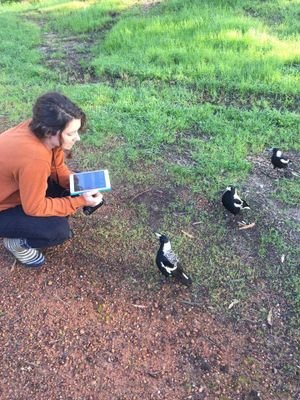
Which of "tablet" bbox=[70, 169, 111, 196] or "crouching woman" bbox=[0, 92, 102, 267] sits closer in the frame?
"crouching woman" bbox=[0, 92, 102, 267]

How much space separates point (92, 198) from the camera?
329 cm

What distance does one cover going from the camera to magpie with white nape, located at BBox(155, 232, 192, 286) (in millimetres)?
3279

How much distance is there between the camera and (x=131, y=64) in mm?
6641

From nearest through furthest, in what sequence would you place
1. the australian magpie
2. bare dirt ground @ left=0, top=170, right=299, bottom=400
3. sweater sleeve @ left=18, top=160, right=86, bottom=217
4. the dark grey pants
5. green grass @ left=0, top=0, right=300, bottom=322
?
bare dirt ground @ left=0, top=170, right=299, bottom=400 < sweater sleeve @ left=18, top=160, right=86, bottom=217 < the dark grey pants < green grass @ left=0, top=0, right=300, bottom=322 < the australian magpie

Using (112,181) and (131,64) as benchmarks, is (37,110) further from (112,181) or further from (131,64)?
(131,64)

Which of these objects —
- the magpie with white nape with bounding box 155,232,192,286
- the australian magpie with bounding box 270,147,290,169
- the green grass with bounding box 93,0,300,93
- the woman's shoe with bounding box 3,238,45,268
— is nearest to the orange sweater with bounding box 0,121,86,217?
the woman's shoe with bounding box 3,238,45,268

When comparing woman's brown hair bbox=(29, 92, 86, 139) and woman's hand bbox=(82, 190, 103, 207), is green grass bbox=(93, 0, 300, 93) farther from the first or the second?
woman's brown hair bbox=(29, 92, 86, 139)

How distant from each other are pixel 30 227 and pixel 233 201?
173cm

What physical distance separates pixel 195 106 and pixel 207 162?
119 centimetres

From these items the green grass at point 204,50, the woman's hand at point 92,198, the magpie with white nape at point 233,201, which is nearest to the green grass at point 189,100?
the green grass at point 204,50

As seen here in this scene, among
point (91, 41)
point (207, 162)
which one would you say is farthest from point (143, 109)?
point (91, 41)

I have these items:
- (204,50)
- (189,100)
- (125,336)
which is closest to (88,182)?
(125,336)

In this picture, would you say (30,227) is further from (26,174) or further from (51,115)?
(51,115)

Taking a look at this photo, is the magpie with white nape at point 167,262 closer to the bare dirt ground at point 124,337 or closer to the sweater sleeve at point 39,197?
the bare dirt ground at point 124,337
